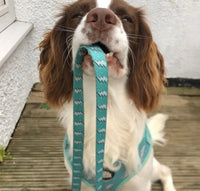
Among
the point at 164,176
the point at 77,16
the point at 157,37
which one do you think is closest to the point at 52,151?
the point at 164,176

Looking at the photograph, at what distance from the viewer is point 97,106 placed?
70cm

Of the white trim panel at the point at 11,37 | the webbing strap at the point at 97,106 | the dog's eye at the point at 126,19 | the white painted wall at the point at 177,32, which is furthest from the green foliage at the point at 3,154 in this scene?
the white painted wall at the point at 177,32

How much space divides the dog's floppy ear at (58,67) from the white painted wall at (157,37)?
0.97 metres

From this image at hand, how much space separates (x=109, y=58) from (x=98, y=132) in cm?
34

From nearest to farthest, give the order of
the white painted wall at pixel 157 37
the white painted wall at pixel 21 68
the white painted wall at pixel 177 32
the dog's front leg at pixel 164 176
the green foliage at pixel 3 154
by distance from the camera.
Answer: the dog's front leg at pixel 164 176
the green foliage at pixel 3 154
the white painted wall at pixel 21 68
the white painted wall at pixel 157 37
the white painted wall at pixel 177 32

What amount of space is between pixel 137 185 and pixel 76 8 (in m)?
0.96

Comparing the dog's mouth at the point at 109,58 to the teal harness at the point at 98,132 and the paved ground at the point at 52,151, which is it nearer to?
the teal harness at the point at 98,132

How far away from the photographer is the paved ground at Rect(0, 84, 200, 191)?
1684mm

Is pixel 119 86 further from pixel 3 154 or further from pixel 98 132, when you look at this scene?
pixel 3 154

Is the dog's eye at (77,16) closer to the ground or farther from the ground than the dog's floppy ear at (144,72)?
farther from the ground

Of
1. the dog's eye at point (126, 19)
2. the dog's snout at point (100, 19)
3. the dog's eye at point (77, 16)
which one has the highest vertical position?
the dog's snout at point (100, 19)

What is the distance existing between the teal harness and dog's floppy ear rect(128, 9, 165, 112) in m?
0.21

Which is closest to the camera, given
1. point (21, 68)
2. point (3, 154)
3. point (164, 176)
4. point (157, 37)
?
point (164, 176)

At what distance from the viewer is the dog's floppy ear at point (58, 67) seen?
1201 mm
